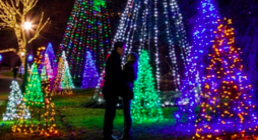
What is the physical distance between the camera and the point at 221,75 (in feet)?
25.8

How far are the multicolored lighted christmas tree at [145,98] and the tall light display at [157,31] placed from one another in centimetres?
135

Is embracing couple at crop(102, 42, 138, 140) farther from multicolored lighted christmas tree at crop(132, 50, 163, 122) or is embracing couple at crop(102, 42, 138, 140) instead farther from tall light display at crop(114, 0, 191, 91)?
tall light display at crop(114, 0, 191, 91)

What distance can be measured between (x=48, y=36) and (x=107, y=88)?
35.1 meters

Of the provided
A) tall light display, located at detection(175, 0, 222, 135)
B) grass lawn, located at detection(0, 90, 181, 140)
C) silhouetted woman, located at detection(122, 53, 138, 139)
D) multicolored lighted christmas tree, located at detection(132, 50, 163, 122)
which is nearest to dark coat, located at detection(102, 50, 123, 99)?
silhouetted woman, located at detection(122, 53, 138, 139)

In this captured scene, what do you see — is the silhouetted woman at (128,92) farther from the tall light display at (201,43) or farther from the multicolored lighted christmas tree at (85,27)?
the multicolored lighted christmas tree at (85,27)

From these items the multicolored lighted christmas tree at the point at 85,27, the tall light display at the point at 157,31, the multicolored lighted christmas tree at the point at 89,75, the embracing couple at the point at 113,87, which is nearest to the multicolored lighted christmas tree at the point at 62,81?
the multicolored lighted christmas tree at the point at 85,27

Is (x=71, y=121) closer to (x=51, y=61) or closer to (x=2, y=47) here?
(x=51, y=61)

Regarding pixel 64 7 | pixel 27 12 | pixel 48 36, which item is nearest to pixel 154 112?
pixel 27 12

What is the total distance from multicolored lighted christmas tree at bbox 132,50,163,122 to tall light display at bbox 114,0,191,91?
1.35 meters

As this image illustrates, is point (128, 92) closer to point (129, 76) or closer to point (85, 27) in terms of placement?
point (129, 76)

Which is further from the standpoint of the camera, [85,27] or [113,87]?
[85,27]

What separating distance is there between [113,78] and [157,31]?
8824 millimetres

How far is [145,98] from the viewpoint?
433 inches

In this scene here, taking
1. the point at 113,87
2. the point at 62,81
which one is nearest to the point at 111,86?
the point at 113,87
